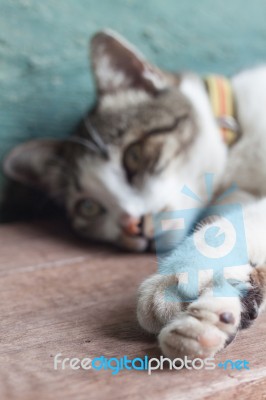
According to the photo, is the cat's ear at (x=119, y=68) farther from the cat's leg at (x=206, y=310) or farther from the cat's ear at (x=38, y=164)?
the cat's leg at (x=206, y=310)

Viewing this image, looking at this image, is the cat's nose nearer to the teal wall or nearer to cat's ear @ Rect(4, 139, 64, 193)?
cat's ear @ Rect(4, 139, 64, 193)

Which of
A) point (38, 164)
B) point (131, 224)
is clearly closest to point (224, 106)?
point (131, 224)

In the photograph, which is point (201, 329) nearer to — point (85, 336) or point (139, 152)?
point (85, 336)

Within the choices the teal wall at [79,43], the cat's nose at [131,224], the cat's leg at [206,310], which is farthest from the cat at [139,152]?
the cat's leg at [206,310]

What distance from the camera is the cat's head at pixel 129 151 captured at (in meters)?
1.32

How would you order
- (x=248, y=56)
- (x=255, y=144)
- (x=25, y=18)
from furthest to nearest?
(x=248, y=56) < (x=25, y=18) < (x=255, y=144)

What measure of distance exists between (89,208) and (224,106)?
0.45m

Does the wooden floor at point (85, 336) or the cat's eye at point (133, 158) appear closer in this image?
the wooden floor at point (85, 336)

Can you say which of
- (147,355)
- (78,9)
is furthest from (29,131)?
(147,355)

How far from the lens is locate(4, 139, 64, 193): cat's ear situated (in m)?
1.52

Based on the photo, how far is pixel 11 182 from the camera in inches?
63.5

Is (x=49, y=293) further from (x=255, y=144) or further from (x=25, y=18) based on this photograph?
(x=25, y=18)

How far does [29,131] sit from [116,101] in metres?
0.27

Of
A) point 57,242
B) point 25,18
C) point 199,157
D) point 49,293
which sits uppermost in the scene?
point 25,18
